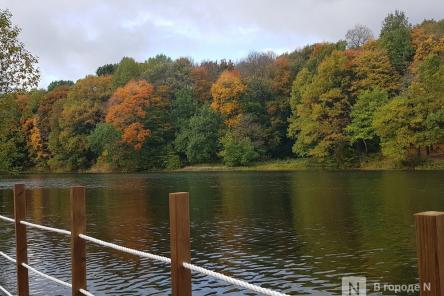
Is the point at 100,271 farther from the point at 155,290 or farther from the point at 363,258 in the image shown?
the point at 363,258

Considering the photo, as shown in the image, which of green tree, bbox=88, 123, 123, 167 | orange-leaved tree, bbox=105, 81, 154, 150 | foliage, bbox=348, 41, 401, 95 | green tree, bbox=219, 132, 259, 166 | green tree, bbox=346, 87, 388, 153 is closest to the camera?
green tree, bbox=346, 87, 388, 153

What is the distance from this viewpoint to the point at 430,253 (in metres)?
2.09

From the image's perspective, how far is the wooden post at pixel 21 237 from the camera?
640cm

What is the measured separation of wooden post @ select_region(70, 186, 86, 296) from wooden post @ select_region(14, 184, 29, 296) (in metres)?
1.85

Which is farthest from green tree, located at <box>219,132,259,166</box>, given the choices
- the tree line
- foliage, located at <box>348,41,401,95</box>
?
foliage, located at <box>348,41,401,95</box>

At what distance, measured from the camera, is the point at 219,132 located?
7356 centimetres

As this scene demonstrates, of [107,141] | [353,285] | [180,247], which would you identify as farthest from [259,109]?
[180,247]

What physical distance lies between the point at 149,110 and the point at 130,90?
4100 millimetres

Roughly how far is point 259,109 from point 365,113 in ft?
55.9

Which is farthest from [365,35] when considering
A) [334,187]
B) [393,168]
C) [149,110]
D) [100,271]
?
[100,271]

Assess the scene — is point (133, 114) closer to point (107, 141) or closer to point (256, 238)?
point (107, 141)

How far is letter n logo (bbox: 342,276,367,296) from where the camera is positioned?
12570 mm

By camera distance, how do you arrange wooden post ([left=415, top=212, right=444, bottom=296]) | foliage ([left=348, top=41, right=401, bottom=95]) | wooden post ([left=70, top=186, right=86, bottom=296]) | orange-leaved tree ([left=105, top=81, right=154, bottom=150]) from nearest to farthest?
1. wooden post ([left=415, top=212, right=444, bottom=296])
2. wooden post ([left=70, top=186, right=86, bottom=296])
3. foliage ([left=348, top=41, right=401, bottom=95])
4. orange-leaved tree ([left=105, top=81, right=154, bottom=150])

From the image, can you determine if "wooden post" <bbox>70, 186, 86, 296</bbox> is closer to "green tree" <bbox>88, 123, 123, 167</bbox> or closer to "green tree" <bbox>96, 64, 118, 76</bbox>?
"green tree" <bbox>88, 123, 123, 167</bbox>
